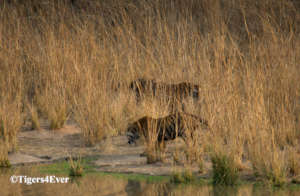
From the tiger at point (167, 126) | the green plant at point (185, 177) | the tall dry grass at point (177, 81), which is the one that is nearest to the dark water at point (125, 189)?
the green plant at point (185, 177)

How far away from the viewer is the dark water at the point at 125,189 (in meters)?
4.55

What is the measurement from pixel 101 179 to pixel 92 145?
1769 mm

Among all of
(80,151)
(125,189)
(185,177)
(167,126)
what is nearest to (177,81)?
(80,151)

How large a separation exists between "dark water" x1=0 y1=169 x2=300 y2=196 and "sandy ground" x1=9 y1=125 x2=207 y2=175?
0.33 meters

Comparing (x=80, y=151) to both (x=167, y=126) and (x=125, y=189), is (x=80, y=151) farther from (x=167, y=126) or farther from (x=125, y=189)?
(x=125, y=189)

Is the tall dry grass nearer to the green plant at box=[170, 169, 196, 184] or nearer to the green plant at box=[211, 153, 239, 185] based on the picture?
the green plant at box=[211, 153, 239, 185]

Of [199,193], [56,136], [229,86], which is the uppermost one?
[229,86]

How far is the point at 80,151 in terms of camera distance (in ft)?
21.5

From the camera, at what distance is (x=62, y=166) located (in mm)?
5793

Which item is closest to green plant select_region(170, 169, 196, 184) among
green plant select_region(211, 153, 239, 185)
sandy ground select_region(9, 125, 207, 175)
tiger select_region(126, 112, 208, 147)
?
sandy ground select_region(9, 125, 207, 175)

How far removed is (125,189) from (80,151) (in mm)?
1967

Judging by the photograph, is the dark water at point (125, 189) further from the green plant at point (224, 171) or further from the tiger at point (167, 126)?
the tiger at point (167, 126)

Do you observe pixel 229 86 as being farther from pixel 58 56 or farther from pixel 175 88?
pixel 58 56

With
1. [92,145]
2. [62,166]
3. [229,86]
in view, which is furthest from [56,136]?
[229,86]
